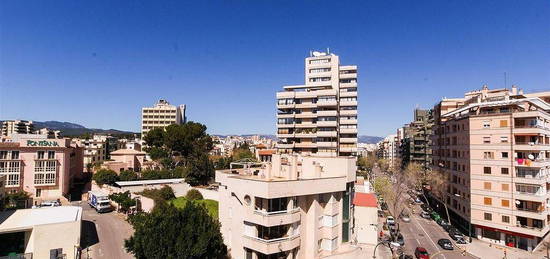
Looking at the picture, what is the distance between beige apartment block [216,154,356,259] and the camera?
24.6 m

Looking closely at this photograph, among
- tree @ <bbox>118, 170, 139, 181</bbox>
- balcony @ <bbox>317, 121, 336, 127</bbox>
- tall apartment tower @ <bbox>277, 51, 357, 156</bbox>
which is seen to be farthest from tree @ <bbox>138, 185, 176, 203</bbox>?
balcony @ <bbox>317, 121, 336, 127</bbox>

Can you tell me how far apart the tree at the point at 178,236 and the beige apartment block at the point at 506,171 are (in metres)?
37.4

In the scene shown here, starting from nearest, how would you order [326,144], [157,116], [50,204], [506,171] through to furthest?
[506,171] < [50,204] < [326,144] < [157,116]

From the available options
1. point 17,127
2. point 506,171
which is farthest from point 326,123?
point 17,127

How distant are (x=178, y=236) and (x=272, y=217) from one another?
7701 mm

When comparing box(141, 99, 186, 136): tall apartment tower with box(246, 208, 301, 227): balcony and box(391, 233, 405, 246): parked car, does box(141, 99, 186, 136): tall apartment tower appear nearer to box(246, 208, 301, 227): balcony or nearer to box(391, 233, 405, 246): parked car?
box(391, 233, 405, 246): parked car

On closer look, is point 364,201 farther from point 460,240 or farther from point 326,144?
point 326,144

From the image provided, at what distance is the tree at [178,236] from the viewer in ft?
78.0

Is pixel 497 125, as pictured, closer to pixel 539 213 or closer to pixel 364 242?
pixel 539 213

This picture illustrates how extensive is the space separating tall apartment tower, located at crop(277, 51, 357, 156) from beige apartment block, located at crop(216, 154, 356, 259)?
29749 mm

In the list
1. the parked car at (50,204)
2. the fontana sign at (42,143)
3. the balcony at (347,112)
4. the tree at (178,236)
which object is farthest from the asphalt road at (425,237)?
the fontana sign at (42,143)

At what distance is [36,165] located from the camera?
177 ft

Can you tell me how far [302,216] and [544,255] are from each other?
110 feet

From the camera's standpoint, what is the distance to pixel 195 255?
24.3 meters
